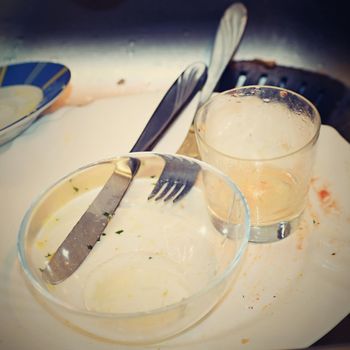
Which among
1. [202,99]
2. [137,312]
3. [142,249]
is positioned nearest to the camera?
[137,312]

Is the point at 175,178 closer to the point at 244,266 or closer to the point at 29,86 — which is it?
the point at 244,266

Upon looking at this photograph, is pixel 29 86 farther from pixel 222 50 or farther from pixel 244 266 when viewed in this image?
pixel 244 266

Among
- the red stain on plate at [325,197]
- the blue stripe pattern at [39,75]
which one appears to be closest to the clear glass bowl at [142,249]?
the red stain on plate at [325,197]

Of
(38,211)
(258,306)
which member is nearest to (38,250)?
(38,211)

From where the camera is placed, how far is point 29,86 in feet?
2.31

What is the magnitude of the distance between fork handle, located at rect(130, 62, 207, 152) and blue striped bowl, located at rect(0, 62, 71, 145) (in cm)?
15

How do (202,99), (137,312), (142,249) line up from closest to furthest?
(137,312) < (142,249) < (202,99)

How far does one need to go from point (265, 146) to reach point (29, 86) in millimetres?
358

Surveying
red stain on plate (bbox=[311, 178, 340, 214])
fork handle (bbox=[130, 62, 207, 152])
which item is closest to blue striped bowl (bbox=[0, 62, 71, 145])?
fork handle (bbox=[130, 62, 207, 152])

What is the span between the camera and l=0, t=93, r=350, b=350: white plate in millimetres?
395

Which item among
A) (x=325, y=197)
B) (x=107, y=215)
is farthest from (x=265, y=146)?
(x=107, y=215)

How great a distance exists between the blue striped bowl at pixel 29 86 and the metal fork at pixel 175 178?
0.20 m

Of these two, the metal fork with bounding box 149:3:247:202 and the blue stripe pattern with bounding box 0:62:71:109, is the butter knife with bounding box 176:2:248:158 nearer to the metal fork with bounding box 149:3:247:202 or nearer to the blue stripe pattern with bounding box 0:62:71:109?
the metal fork with bounding box 149:3:247:202

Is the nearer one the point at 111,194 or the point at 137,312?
the point at 137,312
